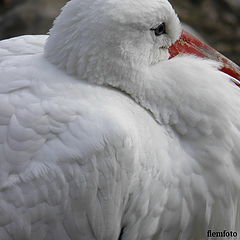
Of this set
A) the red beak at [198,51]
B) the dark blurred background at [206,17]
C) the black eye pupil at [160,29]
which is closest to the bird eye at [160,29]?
the black eye pupil at [160,29]

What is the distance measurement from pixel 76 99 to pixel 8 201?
52 cm

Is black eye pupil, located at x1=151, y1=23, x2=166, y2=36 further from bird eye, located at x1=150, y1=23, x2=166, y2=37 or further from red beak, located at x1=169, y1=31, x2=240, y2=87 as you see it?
red beak, located at x1=169, y1=31, x2=240, y2=87

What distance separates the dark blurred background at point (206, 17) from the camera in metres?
6.52

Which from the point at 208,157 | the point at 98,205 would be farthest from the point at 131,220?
the point at 208,157

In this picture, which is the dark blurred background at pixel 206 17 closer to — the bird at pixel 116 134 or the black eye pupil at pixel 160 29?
the bird at pixel 116 134

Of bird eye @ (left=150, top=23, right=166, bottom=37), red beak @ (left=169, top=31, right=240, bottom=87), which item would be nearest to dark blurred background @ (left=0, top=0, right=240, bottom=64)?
red beak @ (left=169, top=31, right=240, bottom=87)

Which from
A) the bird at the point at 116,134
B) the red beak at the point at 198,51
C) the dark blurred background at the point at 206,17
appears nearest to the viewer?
the bird at the point at 116,134

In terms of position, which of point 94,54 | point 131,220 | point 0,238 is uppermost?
point 94,54

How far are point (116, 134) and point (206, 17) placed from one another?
17.7ft

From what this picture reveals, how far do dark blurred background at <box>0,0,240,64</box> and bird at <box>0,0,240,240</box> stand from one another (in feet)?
11.9

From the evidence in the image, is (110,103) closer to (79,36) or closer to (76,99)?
(76,99)

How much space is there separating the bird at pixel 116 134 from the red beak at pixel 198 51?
25 mm

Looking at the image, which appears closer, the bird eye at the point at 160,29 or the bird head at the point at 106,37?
the bird head at the point at 106,37

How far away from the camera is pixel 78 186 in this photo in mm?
2625
